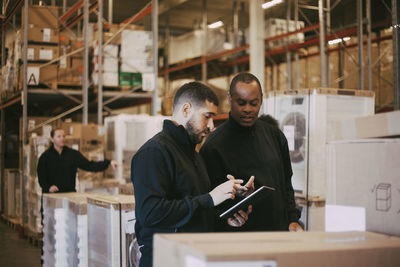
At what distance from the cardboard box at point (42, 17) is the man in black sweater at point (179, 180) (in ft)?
26.8

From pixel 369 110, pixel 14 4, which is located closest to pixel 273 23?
pixel 14 4

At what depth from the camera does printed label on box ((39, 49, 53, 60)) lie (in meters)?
9.58

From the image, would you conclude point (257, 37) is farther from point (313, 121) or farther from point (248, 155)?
point (248, 155)

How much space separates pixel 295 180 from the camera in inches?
187

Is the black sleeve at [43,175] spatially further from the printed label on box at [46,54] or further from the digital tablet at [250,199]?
the digital tablet at [250,199]

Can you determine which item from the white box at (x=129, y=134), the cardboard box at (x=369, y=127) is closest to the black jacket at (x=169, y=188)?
the cardboard box at (x=369, y=127)

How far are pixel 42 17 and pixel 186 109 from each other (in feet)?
27.3

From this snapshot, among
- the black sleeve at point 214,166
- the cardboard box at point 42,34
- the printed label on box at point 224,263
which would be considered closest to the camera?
the printed label on box at point 224,263

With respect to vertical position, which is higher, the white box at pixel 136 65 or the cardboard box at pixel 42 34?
the cardboard box at pixel 42 34

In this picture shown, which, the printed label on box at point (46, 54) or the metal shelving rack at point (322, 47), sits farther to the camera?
the printed label on box at point (46, 54)

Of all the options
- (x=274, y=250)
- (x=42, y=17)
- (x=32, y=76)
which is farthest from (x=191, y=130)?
(x=42, y=17)

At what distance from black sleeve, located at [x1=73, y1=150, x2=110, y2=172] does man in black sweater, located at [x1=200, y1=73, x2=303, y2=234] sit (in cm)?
491

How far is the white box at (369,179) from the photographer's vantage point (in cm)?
236

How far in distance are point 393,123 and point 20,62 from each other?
29.5 ft
